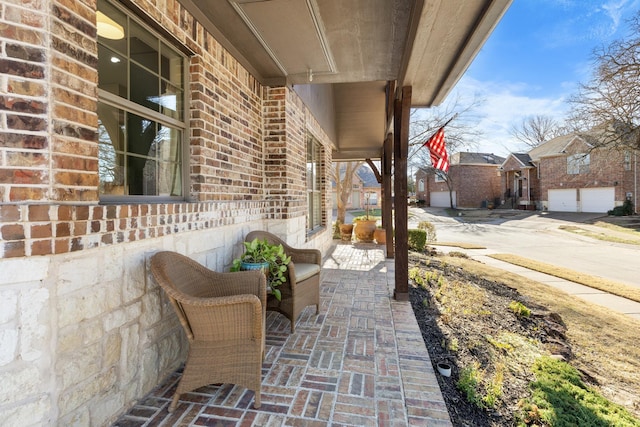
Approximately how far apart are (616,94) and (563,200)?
1485cm

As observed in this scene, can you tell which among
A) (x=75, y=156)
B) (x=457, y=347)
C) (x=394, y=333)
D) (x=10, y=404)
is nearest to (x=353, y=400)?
(x=394, y=333)

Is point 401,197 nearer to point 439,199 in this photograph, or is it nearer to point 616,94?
point 616,94

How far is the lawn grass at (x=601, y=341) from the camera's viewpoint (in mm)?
2976

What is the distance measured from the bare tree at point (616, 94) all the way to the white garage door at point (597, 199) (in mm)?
10431

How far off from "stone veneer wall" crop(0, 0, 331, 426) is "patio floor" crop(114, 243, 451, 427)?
371 millimetres

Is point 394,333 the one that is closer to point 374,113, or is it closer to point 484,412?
point 484,412

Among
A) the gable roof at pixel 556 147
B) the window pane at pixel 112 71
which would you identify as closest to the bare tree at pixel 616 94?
the gable roof at pixel 556 147

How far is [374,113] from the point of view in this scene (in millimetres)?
8609

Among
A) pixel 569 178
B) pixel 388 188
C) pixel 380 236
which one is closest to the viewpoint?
pixel 388 188

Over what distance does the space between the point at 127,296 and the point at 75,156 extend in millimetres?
866

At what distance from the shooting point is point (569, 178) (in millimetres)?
22172

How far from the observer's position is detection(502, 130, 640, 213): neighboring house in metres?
18.7

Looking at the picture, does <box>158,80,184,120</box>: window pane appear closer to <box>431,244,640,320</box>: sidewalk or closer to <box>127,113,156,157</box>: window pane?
<box>127,113,156,157</box>: window pane

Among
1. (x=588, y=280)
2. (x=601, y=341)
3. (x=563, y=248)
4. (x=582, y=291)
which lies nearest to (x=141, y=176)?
(x=601, y=341)
